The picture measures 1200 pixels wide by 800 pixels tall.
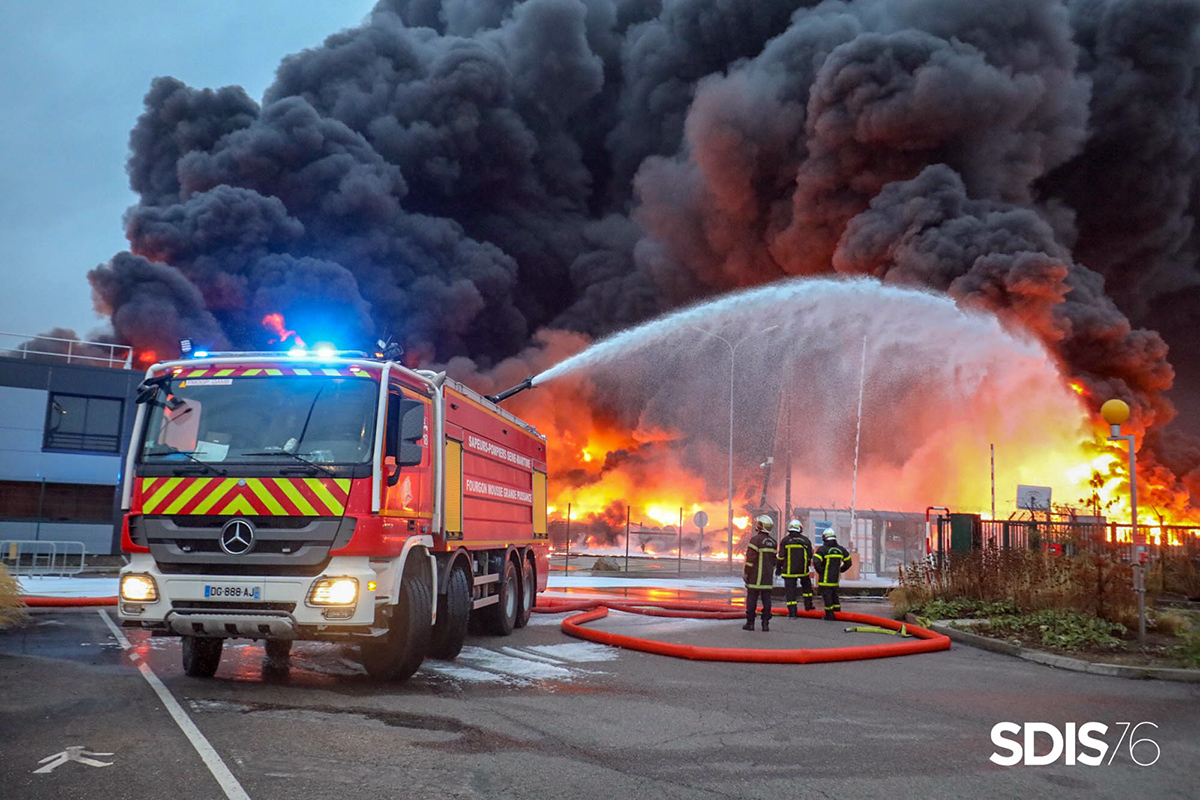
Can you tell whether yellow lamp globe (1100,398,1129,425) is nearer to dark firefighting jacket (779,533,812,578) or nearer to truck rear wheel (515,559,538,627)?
dark firefighting jacket (779,533,812,578)

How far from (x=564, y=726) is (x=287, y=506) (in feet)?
8.19

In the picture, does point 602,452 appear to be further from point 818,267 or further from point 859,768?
point 859,768

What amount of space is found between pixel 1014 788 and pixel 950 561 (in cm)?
1005

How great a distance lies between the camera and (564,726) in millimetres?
5758

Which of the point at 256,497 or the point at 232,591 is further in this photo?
the point at 256,497

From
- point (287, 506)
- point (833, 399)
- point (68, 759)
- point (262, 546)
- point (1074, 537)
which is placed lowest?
point (68, 759)

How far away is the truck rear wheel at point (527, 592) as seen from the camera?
11.2m

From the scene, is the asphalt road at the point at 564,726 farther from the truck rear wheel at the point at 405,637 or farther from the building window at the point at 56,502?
the building window at the point at 56,502

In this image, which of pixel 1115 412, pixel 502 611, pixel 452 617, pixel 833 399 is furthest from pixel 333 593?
pixel 833 399

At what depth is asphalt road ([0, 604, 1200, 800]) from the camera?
4.48 m

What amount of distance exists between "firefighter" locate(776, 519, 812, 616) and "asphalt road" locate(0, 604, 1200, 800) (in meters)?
4.15

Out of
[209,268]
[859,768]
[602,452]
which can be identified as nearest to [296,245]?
[209,268]

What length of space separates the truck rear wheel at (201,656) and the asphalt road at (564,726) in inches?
9.5

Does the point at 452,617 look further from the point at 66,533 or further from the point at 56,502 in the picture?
the point at 56,502
